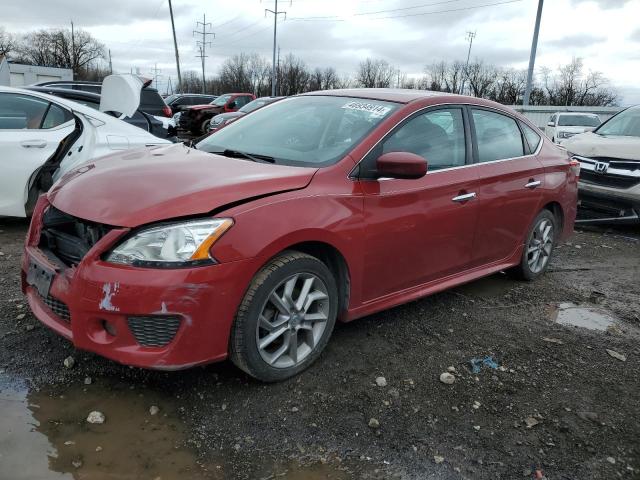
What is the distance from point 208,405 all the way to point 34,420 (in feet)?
2.64

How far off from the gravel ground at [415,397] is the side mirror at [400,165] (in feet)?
3.69

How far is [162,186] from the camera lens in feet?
8.77

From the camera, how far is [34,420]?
2.54 meters

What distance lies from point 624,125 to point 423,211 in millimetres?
6031

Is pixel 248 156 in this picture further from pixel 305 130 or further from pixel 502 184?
pixel 502 184

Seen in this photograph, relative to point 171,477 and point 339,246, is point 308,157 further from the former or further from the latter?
point 171,477

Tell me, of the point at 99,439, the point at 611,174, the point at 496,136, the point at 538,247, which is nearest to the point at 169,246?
the point at 99,439

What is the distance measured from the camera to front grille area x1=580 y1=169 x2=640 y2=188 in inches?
267

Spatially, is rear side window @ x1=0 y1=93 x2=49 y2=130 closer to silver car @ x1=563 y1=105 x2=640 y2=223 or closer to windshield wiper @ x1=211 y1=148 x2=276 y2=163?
windshield wiper @ x1=211 y1=148 x2=276 y2=163

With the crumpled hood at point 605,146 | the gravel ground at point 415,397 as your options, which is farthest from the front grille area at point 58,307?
the crumpled hood at point 605,146

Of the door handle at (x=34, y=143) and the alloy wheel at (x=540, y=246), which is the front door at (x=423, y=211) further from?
the door handle at (x=34, y=143)

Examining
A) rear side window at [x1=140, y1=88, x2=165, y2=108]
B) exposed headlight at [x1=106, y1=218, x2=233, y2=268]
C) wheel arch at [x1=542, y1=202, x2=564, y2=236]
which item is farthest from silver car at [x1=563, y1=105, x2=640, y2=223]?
rear side window at [x1=140, y1=88, x2=165, y2=108]

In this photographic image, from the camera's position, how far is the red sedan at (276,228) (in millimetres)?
2473

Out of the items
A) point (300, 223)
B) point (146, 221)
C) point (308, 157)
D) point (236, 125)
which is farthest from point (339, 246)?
point (236, 125)
